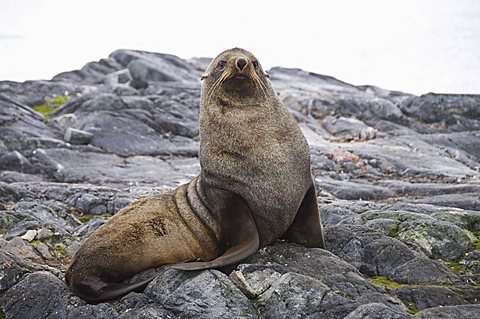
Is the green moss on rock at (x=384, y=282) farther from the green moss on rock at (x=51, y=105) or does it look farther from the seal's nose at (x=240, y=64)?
the green moss on rock at (x=51, y=105)

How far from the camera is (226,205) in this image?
720cm

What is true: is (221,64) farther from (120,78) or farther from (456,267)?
(120,78)

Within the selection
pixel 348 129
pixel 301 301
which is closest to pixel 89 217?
pixel 301 301

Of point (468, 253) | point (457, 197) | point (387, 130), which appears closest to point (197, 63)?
point (387, 130)

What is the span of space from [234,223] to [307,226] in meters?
1.03

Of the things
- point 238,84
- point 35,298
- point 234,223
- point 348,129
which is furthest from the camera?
point 348,129

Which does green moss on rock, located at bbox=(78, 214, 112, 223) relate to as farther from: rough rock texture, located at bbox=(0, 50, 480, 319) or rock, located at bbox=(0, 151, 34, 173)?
rock, located at bbox=(0, 151, 34, 173)

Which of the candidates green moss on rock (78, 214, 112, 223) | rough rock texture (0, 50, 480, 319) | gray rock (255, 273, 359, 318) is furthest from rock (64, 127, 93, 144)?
gray rock (255, 273, 359, 318)

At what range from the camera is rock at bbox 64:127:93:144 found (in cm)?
2395

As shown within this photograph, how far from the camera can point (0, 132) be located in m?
23.3

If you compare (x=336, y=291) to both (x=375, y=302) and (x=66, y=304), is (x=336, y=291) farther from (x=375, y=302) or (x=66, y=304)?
(x=66, y=304)

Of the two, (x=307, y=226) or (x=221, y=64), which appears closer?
(x=307, y=226)

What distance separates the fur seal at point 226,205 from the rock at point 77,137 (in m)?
16.6

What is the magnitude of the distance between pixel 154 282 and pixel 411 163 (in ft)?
55.7
